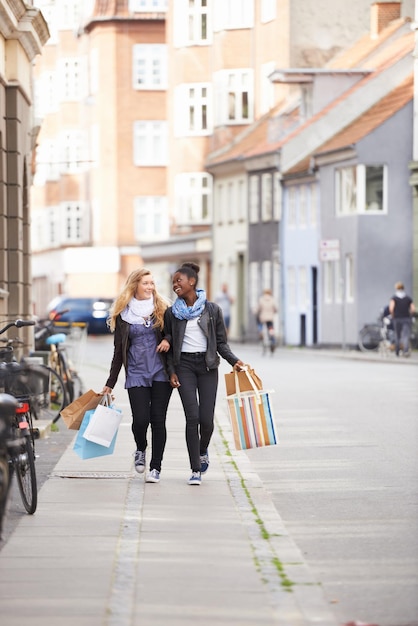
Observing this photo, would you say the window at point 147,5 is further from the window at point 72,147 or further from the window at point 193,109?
the window at point 193,109

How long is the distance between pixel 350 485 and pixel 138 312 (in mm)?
2101

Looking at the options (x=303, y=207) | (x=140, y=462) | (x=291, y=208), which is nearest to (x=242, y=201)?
(x=291, y=208)

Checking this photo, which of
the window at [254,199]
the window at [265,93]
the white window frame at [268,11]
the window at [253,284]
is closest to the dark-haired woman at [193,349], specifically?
the window at [253,284]

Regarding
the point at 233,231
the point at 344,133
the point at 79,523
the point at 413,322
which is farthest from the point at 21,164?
the point at 233,231

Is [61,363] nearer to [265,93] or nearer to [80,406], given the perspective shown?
[80,406]

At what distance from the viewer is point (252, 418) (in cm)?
1373

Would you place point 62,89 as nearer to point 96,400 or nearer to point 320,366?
point 320,366

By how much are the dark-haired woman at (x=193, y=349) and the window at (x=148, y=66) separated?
67.6 meters

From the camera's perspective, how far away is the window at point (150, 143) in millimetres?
80938

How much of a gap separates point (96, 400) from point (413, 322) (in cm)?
3436

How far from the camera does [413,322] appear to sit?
4781cm

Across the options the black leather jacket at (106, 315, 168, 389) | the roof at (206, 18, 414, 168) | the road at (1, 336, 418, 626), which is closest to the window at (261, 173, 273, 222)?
the roof at (206, 18, 414, 168)

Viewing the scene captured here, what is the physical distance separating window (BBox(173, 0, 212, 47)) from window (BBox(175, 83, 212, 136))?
1.83 meters

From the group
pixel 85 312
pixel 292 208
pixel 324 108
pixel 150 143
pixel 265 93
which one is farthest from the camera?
pixel 150 143
